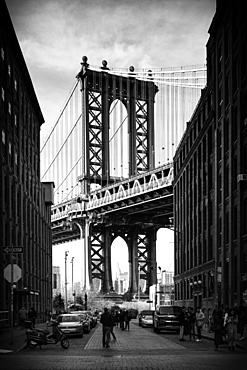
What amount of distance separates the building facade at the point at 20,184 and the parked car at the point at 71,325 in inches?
207

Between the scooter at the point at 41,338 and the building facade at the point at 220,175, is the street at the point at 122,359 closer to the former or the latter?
the scooter at the point at 41,338

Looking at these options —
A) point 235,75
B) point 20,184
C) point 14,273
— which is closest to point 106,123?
point 20,184

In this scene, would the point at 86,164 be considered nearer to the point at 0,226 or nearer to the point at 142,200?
the point at 142,200

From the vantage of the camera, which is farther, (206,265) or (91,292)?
(91,292)

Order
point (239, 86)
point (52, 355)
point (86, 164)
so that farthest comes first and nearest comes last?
point (86, 164) → point (239, 86) → point (52, 355)

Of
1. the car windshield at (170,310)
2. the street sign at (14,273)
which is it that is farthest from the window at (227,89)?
A: the street sign at (14,273)

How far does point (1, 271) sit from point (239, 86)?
19.4 meters

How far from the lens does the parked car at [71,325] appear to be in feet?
134

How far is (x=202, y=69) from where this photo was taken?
91812 mm

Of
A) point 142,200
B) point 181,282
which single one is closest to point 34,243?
point 181,282

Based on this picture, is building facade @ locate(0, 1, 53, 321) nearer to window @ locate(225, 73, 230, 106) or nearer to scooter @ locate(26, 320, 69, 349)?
scooter @ locate(26, 320, 69, 349)

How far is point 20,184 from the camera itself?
2552 inches

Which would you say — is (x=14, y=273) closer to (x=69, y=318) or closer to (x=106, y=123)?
(x=69, y=318)

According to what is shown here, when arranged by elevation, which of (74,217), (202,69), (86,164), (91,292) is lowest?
(91,292)
